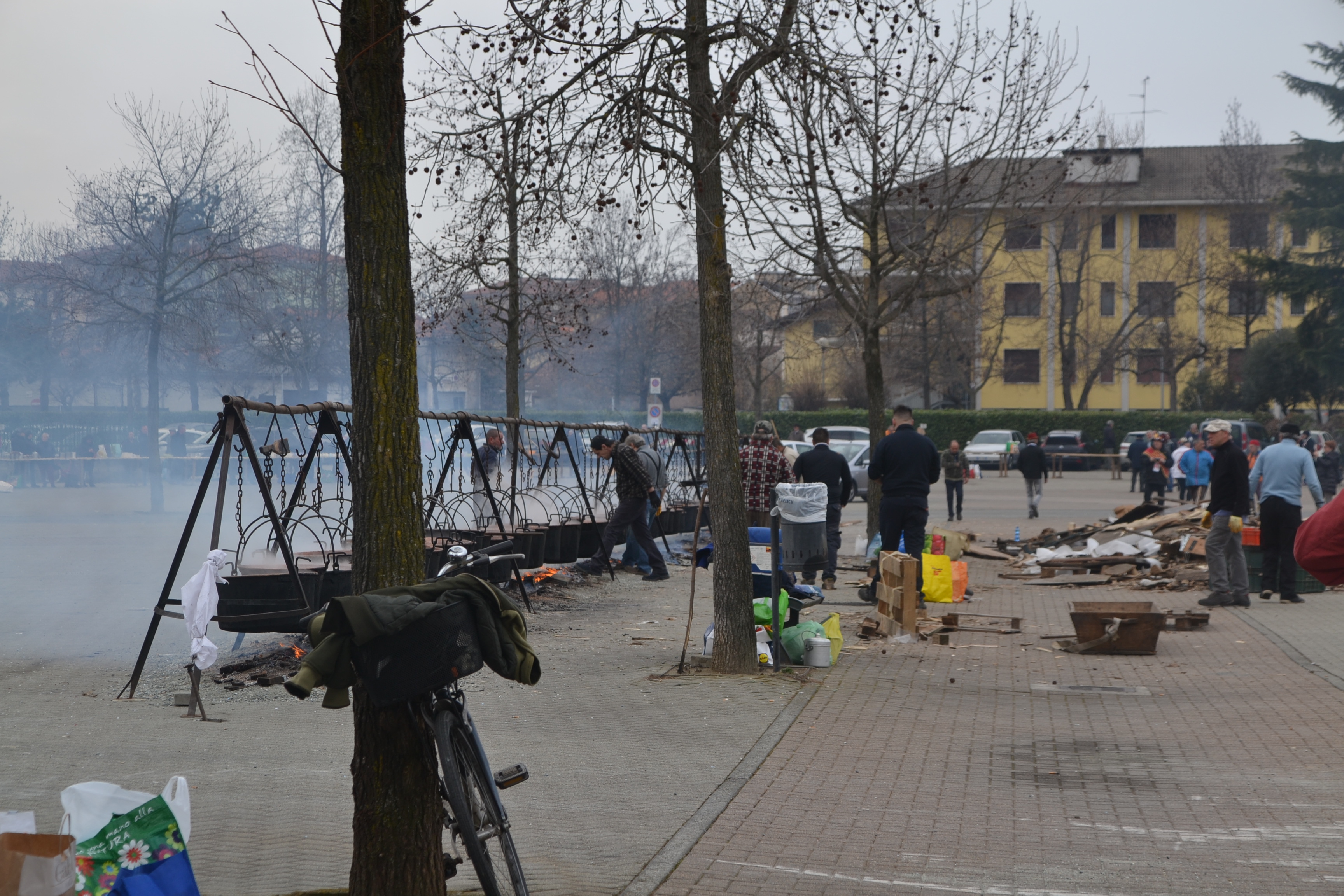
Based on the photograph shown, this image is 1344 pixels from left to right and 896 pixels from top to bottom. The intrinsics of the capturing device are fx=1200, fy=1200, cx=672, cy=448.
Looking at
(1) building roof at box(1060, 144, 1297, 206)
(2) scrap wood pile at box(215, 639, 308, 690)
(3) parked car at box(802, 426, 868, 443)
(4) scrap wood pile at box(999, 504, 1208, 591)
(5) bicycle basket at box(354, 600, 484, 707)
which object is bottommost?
(4) scrap wood pile at box(999, 504, 1208, 591)

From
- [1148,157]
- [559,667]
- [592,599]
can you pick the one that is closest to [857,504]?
[592,599]

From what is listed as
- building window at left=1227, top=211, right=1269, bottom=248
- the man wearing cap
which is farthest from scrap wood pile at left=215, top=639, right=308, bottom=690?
building window at left=1227, top=211, right=1269, bottom=248

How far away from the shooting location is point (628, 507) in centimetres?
1395

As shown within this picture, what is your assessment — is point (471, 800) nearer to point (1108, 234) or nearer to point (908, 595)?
point (908, 595)

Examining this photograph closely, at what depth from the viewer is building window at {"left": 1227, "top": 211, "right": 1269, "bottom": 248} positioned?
53.1 meters

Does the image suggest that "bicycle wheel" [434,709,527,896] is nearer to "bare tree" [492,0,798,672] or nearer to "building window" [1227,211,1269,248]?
"bare tree" [492,0,798,672]

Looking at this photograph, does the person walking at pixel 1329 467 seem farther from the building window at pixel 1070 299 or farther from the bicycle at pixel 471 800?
the bicycle at pixel 471 800

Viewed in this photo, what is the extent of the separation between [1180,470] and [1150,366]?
3526 centimetres

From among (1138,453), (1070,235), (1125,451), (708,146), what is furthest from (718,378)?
(1070,235)

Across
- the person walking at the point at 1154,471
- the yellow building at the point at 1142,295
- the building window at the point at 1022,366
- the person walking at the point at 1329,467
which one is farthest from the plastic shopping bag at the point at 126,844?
the building window at the point at 1022,366

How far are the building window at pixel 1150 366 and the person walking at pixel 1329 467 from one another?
82.3ft

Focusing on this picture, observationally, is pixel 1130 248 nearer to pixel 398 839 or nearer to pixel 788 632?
pixel 788 632

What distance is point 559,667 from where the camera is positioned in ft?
28.8

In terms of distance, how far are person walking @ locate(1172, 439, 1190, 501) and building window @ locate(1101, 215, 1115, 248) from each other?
99.4ft
